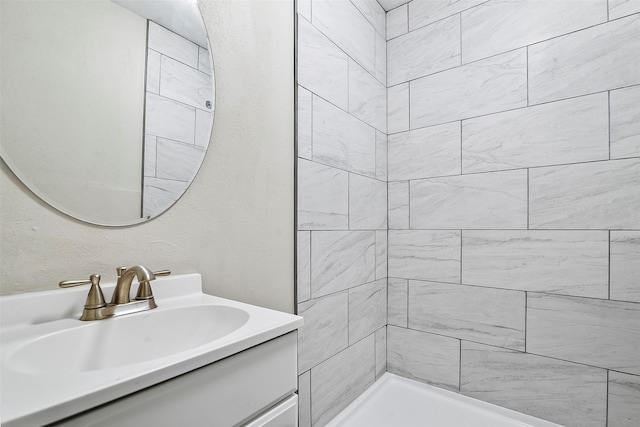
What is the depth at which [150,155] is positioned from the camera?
3.01 ft

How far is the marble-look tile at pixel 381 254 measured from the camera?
1950mm

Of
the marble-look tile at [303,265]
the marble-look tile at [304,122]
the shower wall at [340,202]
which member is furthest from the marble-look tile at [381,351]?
the marble-look tile at [304,122]

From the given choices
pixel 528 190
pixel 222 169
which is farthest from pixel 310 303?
pixel 528 190

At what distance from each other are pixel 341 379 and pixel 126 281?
1241mm

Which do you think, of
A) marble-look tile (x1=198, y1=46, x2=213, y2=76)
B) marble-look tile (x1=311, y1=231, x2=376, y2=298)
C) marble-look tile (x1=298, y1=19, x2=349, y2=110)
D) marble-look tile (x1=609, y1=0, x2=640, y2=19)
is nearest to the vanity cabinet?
marble-look tile (x1=311, y1=231, x2=376, y2=298)

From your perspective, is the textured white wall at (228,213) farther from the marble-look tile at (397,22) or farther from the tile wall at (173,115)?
the marble-look tile at (397,22)

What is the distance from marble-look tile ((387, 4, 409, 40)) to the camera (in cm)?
202

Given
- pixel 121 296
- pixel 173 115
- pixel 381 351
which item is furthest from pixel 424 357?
pixel 173 115

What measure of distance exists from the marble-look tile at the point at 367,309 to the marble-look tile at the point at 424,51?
4.24 feet

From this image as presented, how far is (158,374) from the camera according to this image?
50 cm

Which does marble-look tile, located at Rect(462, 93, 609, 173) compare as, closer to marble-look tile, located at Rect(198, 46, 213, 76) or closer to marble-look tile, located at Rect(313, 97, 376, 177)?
marble-look tile, located at Rect(313, 97, 376, 177)

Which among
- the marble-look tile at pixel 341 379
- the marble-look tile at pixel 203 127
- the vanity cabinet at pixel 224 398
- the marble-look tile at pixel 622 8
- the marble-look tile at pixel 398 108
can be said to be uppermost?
the marble-look tile at pixel 622 8

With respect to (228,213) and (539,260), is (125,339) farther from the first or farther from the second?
(539,260)

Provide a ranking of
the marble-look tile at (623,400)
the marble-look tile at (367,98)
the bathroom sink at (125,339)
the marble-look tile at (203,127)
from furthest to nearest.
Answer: the marble-look tile at (367,98) → the marble-look tile at (623,400) → the marble-look tile at (203,127) → the bathroom sink at (125,339)
